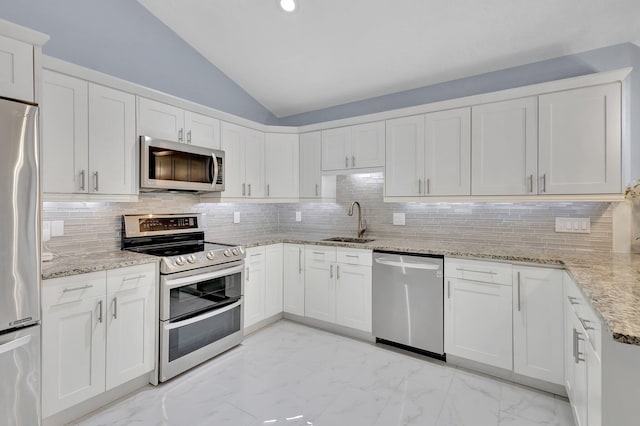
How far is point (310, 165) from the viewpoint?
3.98 meters

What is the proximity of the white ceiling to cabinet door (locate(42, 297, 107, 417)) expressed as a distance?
104 inches

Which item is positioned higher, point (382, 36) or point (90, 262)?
point (382, 36)

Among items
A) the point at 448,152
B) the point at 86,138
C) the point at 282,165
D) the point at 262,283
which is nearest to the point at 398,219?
the point at 448,152

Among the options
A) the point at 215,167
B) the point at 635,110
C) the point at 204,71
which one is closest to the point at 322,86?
the point at 204,71

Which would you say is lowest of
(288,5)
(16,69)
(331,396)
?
(331,396)

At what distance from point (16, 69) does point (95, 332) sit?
63.3 inches

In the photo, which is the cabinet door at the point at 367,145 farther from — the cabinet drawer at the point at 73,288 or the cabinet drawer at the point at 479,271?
the cabinet drawer at the point at 73,288

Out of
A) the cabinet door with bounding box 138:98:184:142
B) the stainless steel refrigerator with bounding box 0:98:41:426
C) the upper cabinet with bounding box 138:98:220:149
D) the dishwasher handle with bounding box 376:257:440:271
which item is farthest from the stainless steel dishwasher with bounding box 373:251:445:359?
the stainless steel refrigerator with bounding box 0:98:41:426

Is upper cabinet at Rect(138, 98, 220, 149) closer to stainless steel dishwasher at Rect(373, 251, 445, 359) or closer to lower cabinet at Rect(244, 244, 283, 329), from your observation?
lower cabinet at Rect(244, 244, 283, 329)

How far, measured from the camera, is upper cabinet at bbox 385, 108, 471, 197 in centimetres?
297

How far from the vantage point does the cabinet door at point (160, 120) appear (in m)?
2.67

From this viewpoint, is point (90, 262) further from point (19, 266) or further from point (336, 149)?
point (336, 149)

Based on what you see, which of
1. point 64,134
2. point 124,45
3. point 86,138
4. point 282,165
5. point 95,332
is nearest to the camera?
point 95,332

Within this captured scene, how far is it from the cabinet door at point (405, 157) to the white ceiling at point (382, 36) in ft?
1.83
